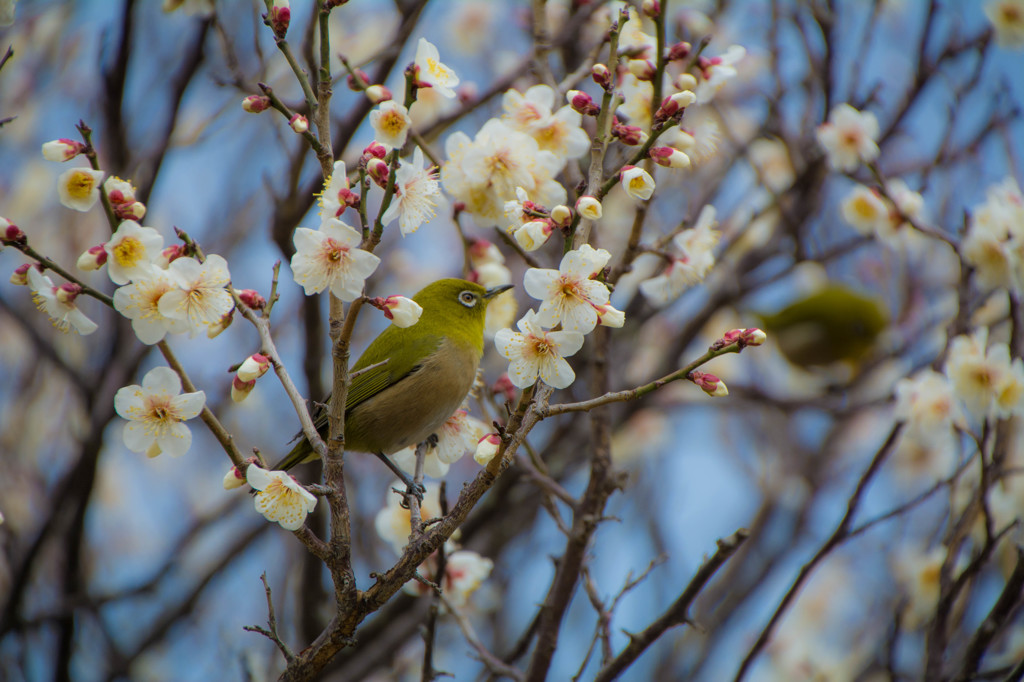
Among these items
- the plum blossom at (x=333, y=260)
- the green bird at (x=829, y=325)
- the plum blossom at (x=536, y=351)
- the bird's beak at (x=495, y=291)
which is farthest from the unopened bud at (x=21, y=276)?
the green bird at (x=829, y=325)

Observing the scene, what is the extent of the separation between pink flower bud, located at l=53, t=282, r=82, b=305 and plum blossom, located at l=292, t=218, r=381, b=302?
1.94ft

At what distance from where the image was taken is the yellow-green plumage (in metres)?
3.63

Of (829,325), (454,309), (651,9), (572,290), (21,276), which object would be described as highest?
(829,325)

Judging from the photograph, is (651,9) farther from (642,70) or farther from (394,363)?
(394,363)

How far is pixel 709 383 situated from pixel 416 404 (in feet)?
5.52

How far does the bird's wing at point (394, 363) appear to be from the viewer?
385 centimetres

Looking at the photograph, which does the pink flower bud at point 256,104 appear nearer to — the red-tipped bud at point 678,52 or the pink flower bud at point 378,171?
the pink flower bud at point 378,171

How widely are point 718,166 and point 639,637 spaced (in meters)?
4.82

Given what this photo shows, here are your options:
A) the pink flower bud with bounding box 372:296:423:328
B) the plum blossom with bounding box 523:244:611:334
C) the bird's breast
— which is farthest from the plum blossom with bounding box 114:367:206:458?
the bird's breast

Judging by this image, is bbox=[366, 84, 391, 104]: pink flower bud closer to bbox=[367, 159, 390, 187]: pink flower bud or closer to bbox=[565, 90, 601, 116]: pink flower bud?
bbox=[367, 159, 390, 187]: pink flower bud

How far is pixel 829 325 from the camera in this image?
636 centimetres

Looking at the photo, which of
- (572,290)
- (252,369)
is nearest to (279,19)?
(252,369)

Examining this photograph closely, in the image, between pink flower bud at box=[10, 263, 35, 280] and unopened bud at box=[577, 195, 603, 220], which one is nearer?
unopened bud at box=[577, 195, 603, 220]

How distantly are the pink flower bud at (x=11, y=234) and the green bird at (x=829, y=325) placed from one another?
557 centimetres
